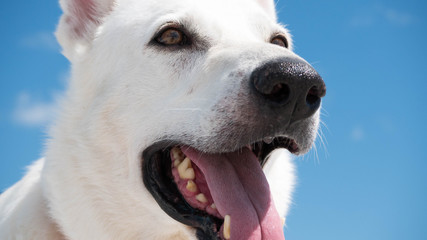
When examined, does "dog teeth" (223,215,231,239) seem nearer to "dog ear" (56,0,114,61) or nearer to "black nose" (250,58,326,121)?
"black nose" (250,58,326,121)

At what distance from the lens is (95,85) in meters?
3.80

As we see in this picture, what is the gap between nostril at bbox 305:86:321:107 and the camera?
2799 millimetres

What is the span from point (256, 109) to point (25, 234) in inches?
85.6

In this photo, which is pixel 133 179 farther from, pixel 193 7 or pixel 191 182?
pixel 193 7

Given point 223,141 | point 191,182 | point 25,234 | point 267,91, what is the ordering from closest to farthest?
point 267,91 → point 223,141 → point 191,182 → point 25,234

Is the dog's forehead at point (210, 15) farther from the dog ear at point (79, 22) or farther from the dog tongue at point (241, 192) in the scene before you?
the dog tongue at point (241, 192)

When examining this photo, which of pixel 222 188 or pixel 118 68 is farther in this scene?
pixel 118 68

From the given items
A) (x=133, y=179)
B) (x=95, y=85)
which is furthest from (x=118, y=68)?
(x=133, y=179)

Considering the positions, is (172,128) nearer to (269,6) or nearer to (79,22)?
(79,22)

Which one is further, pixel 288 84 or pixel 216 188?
pixel 216 188

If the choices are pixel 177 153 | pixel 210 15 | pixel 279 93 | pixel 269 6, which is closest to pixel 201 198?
pixel 177 153

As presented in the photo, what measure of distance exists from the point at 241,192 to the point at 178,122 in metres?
0.66

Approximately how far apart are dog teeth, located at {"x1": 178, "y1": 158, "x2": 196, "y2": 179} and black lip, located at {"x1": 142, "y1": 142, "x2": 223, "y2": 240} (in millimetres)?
121

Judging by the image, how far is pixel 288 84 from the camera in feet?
8.77
